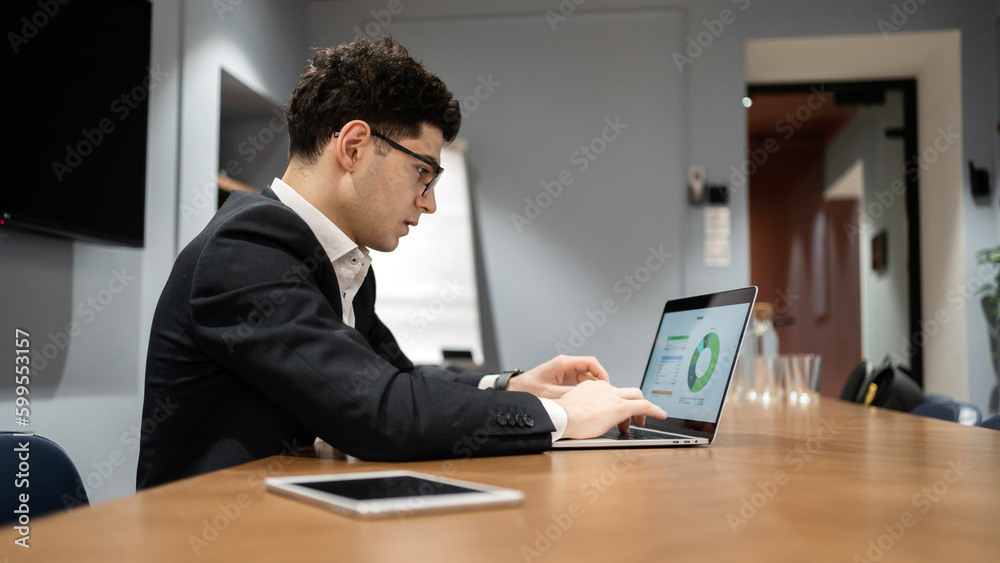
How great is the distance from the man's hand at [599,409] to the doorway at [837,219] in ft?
12.4

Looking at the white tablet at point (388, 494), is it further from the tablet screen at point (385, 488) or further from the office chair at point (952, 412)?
the office chair at point (952, 412)

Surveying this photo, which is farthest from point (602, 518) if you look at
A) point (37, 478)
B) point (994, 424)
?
point (994, 424)

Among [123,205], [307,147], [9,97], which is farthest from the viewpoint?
[123,205]

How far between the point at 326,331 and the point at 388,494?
14.3 inches

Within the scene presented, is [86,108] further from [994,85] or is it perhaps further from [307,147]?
[994,85]

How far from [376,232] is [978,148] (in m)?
3.88

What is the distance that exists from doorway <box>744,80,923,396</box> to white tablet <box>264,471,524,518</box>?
4240mm

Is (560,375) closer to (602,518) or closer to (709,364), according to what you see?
(709,364)

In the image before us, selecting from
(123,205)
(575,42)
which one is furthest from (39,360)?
(575,42)

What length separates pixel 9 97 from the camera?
6.77 feet

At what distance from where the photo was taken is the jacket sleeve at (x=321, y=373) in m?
0.94

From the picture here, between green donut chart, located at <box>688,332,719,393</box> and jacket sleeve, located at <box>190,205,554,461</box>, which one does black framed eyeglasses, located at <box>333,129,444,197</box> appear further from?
green donut chart, located at <box>688,332,719,393</box>

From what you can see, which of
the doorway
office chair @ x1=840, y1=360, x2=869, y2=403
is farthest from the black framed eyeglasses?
the doorway

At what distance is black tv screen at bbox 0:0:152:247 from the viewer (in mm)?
2094
